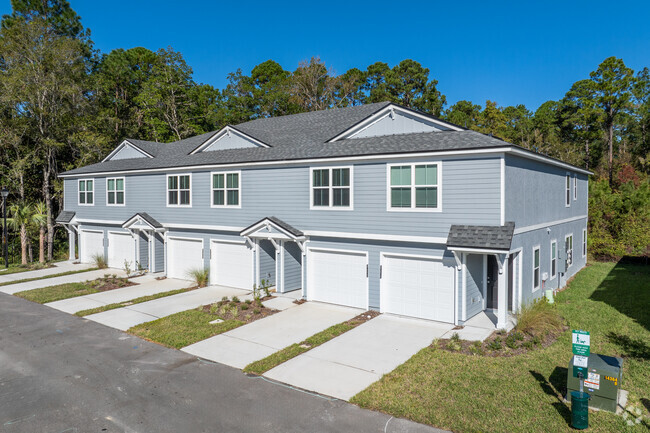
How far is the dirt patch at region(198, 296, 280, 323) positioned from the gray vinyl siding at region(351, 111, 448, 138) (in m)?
7.17

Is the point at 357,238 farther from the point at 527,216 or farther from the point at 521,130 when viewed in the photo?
the point at 521,130

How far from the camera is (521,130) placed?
49156 mm

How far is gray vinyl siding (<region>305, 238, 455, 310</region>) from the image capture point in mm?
12547

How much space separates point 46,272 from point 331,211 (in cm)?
1690

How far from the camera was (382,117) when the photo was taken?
15047 millimetres

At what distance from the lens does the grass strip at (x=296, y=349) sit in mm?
9370

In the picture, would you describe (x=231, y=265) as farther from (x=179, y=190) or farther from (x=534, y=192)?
(x=534, y=192)

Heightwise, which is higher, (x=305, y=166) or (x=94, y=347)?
(x=305, y=166)

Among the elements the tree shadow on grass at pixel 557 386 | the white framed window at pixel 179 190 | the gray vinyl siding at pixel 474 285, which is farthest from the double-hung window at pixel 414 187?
the white framed window at pixel 179 190

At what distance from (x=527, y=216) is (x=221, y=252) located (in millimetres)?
12351

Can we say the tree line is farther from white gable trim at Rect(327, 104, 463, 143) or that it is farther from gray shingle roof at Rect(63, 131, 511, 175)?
white gable trim at Rect(327, 104, 463, 143)

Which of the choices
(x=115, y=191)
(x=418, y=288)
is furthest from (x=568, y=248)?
(x=115, y=191)

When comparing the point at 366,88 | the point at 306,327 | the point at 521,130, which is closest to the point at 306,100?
the point at 366,88

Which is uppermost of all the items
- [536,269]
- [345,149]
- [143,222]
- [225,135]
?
[225,135]
